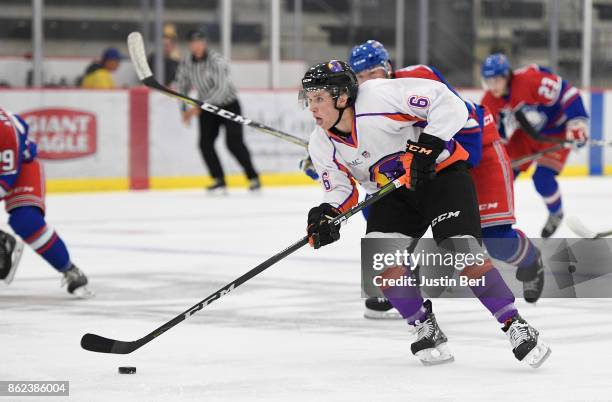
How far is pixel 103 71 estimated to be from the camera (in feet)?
35.3

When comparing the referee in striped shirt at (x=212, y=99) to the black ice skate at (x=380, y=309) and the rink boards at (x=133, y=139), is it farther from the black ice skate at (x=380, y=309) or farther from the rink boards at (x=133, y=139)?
the black ice skate at (x=380, y=309)

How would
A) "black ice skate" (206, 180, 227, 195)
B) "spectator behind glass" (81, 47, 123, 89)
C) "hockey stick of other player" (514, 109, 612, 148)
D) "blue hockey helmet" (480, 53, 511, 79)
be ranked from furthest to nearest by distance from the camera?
"spectator behind glass" (81, 47, 123, 89) < "black ice skate" (206, 180, 227, 195) < "hockey stick of other player" (514, 109, 612, 148) < "blue hockey helmet" (480, 53, 511, 79)

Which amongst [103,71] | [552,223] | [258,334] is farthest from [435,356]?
[103,71]

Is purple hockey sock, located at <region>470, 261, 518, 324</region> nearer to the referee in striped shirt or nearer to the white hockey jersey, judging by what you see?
the white hockey jersey

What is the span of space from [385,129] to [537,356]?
2.45 feet

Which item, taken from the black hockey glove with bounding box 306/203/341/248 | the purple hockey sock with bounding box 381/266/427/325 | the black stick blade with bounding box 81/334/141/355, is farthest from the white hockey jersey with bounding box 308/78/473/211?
the black stick blade with bounding box 81/334/141/355

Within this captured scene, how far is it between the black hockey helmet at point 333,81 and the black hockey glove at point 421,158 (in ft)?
0.73

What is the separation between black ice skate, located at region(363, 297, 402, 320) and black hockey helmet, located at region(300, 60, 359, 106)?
1095 mm

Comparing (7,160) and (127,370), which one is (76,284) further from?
(127,370)

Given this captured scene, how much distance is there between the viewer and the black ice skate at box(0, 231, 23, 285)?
5.16 meters

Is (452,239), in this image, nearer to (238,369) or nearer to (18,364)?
(238,369)

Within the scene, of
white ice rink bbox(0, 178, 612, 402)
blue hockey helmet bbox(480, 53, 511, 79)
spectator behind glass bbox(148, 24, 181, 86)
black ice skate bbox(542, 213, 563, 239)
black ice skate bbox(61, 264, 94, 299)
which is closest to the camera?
white ice rink bbox(0, 178, 612, 402)

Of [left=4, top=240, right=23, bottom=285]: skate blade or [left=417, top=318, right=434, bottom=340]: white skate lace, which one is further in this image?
[left=4, top=240, right=23, bottom=285]: skate blade

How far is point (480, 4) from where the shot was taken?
13.1 meters
